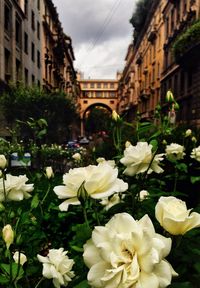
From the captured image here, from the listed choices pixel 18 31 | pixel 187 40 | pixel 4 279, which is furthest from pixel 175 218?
pixel 18 31

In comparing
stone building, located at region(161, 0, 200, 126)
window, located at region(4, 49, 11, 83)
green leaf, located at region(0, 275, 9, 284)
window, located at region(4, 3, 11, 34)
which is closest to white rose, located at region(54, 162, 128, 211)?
green leaf, located at region(0, 275, 9, 284)

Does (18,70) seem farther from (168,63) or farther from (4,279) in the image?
(4,279)

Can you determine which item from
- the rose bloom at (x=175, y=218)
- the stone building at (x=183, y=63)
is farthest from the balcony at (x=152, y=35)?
the rose bloom at (x=175, y=218)

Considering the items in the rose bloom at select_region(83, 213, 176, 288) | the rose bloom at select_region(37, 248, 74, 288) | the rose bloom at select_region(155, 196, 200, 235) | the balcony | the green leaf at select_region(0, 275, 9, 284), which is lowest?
the green leaf at select_region(0, 275, 9, 284)

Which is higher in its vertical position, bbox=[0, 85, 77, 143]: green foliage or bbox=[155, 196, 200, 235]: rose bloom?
bbox=[0, 85, 77, 143]: green foliage

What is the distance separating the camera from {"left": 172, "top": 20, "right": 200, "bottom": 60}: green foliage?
17.4 meters

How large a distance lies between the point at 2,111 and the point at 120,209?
73.2 ft

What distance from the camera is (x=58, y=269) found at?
1433 millimetres

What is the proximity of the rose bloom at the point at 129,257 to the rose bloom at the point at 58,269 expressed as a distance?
0.48 metres

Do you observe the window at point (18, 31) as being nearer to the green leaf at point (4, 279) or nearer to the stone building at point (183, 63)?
the stone building at point (183, 63)

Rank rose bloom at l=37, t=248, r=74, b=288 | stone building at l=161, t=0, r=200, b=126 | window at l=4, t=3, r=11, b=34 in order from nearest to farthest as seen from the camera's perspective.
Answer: rose bloom at l=37, t=248, r=74, b=288, stone building at l=161, t=0, r=200, b=126, window at l=4, t=3, r=11, b=34

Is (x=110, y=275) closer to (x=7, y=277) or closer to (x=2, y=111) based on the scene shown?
(x=7, y=277)

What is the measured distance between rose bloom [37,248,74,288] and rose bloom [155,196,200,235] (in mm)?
550

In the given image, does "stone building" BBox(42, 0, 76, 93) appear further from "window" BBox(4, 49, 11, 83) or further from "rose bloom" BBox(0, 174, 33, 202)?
"rose bloom" BBox(0, 174, 33, 202)
